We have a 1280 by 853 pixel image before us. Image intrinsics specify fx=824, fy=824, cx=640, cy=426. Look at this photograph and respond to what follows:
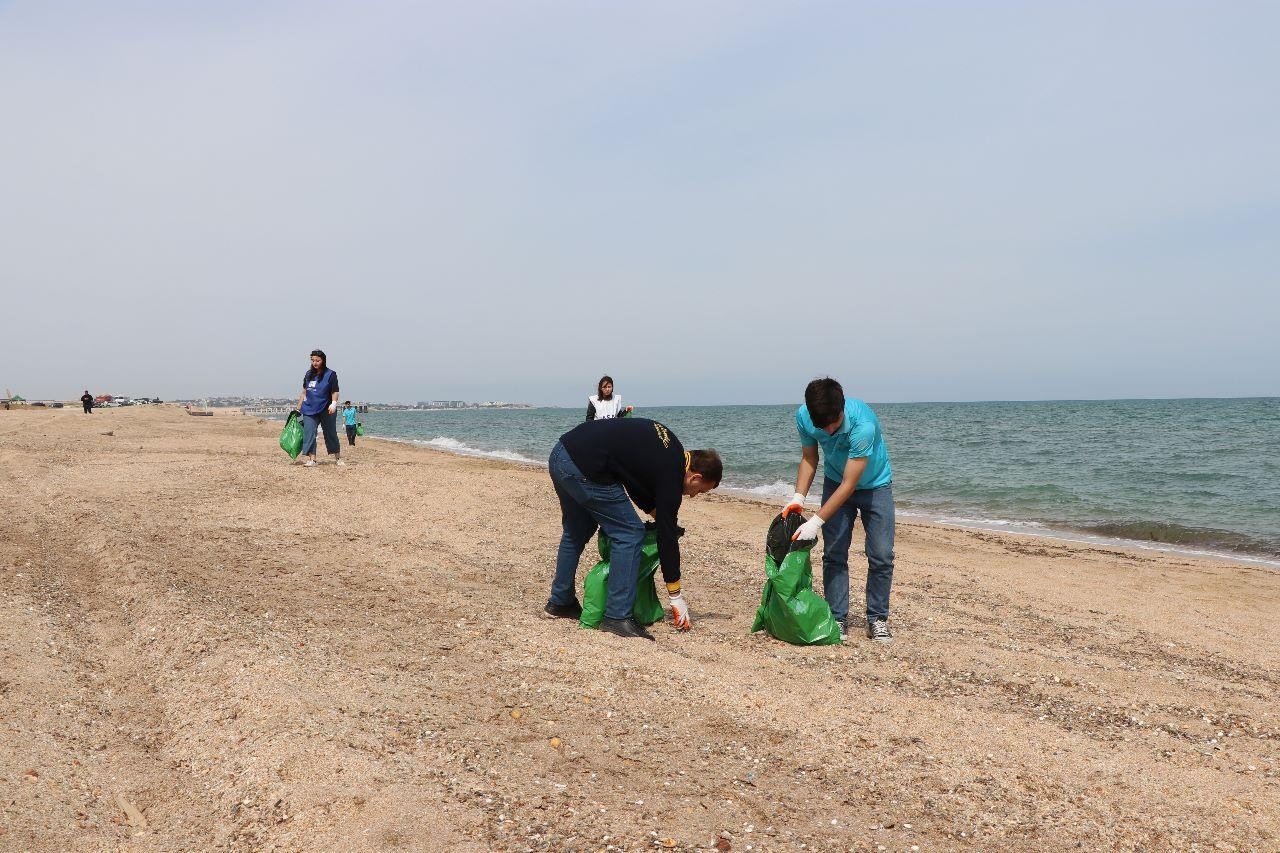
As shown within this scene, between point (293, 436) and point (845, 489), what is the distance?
10.4m

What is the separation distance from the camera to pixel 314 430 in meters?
12.2

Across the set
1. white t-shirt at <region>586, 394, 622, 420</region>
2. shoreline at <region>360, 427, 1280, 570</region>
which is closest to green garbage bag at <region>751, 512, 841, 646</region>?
white t-shirt at <region>586, 394, 622, 420</region>

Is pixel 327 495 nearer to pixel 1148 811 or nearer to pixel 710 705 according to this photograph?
pixel 710 705

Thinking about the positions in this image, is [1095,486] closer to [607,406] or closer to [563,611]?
[607,406]

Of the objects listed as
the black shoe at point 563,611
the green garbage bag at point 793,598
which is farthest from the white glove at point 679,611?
the black shoe at point 563,611

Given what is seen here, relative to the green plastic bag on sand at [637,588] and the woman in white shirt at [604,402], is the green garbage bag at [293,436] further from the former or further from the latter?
the green plastic bag on sand at [637,588]

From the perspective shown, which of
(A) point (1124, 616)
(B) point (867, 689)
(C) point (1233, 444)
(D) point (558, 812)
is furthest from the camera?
(C) point (1233, 444)

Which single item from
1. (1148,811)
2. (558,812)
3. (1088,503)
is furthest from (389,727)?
(1088,503)

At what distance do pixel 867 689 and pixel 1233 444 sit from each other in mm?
30370

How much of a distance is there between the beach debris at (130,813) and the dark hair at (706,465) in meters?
3.04

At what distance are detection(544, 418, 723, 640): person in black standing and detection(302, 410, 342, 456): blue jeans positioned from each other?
26.0 feet

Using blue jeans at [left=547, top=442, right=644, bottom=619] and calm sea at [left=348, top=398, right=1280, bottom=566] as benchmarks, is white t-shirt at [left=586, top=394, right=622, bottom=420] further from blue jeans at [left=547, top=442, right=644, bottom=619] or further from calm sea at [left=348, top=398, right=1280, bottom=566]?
calm sea at [left=348, top=398, right=1280, bottom=566]

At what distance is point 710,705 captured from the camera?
12.8 ft

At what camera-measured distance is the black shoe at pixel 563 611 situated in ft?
17.9
